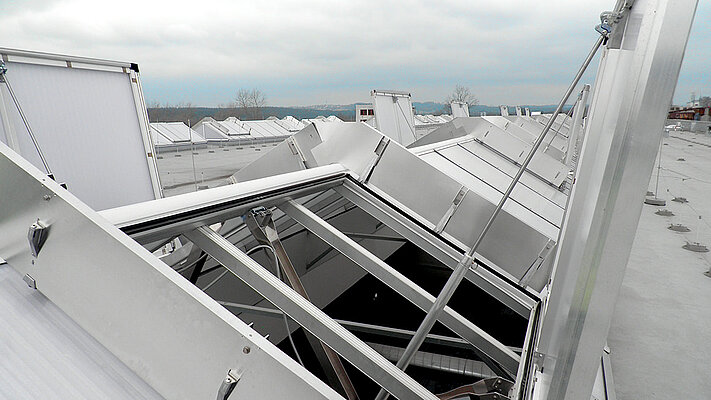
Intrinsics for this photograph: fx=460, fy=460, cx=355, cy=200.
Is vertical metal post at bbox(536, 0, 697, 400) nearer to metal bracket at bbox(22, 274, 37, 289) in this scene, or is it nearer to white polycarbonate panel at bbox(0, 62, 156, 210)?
metal bracket at bbox(22, 274, 37, 289)

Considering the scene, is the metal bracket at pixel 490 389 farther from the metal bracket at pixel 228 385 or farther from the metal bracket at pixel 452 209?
the metal bracket at pixel 228 385

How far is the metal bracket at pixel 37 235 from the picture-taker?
1.08 meters

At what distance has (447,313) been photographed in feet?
6.94

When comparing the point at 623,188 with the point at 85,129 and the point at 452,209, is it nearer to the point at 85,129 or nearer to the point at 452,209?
the point at 452,209

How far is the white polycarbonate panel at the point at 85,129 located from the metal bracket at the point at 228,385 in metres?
3.64

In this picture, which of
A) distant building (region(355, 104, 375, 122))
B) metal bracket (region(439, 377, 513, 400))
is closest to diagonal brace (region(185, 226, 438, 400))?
metal bracket (region(439, 377, 513, 400))

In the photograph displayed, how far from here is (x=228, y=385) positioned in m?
0.93

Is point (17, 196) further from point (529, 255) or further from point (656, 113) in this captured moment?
point (529, 255)

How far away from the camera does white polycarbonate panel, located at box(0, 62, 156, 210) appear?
149 inches

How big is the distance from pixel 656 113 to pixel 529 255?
6.23 ft

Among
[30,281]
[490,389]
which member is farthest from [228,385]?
[490,389]

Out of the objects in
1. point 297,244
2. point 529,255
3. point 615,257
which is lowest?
point 297,244

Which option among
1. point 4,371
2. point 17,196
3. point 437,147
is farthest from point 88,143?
point 4,371

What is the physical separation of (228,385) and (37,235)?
0.59 metres
